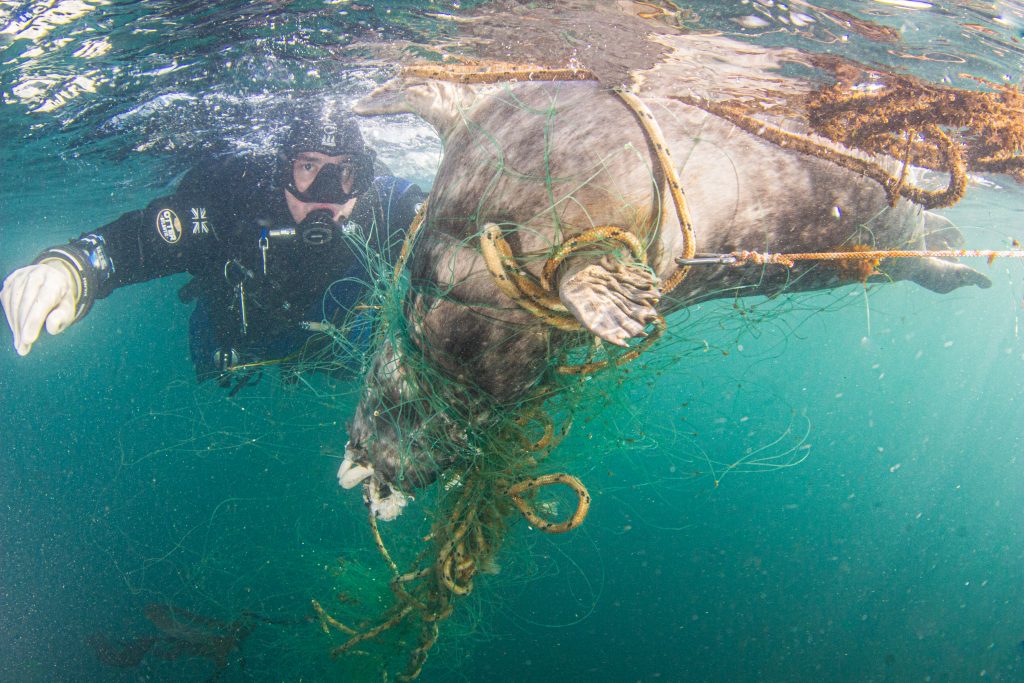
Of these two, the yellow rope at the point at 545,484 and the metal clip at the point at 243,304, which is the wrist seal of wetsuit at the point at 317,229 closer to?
the metal clip at the point at 243,304

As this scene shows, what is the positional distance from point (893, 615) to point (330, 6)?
109 feet

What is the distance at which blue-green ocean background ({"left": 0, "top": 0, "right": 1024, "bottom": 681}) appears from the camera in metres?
4.23

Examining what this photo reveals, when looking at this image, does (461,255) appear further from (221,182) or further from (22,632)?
(22,632)

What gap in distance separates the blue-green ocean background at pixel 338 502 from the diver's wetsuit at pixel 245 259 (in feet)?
3.66

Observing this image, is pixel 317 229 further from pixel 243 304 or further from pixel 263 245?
pixel 243 304

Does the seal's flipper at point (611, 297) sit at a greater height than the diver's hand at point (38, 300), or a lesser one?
greater

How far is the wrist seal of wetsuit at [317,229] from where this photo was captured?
259 inches

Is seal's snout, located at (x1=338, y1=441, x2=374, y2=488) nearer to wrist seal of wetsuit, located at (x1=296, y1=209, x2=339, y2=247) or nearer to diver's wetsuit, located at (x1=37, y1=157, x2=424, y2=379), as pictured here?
diver's wetsuit, located at (x1=37, y1=157, x2=424, y2=379)

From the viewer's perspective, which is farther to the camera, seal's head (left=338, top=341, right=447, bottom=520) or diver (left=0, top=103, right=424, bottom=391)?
diver (left=0, top=103, right=424, bottom=391)

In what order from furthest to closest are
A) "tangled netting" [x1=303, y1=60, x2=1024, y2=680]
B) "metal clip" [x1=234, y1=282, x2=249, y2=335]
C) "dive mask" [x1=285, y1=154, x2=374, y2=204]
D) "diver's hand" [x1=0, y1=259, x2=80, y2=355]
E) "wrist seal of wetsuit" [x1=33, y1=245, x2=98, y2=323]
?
"dive mask" [x1=285, y1=154, x2=374, y2=204]
"metal clip" [x1=234, y1=282, x2=249, y2=335]
"wrist seal of wetsuit" [x1=33, y1=245, x2=98, y2=323]
"diver's hand" [x1=0, y1=259, x2=80, y2=355]
"tangled netting" [x1=303, y1=60, x2=1024, y2=680]

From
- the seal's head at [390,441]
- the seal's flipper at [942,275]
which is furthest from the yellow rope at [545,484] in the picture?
the seal's flipper at [942,275]

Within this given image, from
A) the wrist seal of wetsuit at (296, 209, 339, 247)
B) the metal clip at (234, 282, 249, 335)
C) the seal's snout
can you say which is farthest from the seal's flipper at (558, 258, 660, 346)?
the metal clip at (234, 282, 249, 335)

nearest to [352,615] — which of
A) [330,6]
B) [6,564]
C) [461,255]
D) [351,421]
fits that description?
[351,421]

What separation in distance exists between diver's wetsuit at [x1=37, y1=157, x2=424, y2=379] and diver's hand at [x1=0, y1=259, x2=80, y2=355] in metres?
2.21
